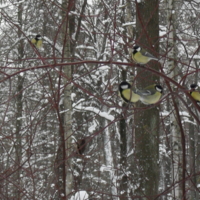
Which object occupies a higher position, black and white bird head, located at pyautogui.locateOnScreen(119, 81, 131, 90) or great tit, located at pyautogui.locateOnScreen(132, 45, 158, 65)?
great tit, located at pyautogui.locateOnScreen(132, 45, 158, 65)

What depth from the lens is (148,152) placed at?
18.1ft

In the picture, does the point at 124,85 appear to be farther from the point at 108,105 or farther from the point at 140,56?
the point at 108,105

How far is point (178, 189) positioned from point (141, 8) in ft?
12.5

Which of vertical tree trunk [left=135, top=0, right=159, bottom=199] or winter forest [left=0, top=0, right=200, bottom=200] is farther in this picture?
vertical tree trunk [left=135, top=0, right=159, bottom=199]

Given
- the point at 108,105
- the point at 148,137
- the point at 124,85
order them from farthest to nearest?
the point at 148,137, the point at 124,85, the point at 108,105

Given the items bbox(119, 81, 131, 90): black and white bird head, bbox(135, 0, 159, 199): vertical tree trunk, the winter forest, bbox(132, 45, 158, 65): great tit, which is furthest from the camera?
bbox(135, 0, 159, 199): vertical tree trunk

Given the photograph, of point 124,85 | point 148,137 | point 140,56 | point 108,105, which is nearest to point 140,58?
point 140,56

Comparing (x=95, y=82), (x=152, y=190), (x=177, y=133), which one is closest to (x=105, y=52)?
(x=95, y=82)

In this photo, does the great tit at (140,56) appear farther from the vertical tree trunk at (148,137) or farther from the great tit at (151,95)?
the vertical tree trunk at (148,137)

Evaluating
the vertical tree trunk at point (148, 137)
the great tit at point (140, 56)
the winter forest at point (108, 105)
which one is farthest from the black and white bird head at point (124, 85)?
the vertical tree trunk at point (148, 137)

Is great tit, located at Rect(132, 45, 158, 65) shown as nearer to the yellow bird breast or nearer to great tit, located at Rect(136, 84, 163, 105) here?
the yellow bird breast

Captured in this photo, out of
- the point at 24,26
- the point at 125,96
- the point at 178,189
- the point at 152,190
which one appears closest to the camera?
the point at 125,96

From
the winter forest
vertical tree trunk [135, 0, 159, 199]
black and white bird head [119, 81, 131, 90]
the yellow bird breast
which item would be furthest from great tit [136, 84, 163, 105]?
vertical tree trunk [135, 0, 159, 199]

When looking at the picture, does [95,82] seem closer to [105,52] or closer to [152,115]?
[105,52]
